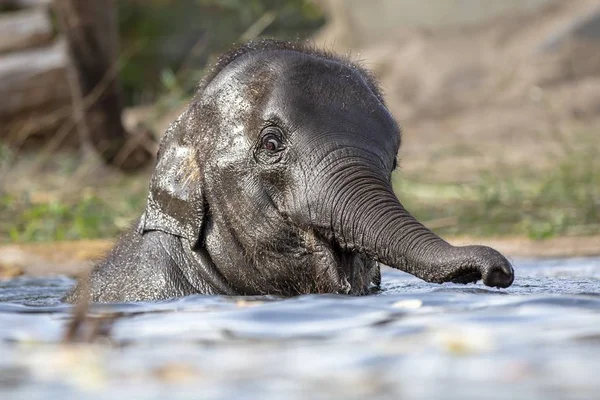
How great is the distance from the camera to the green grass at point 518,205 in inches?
418

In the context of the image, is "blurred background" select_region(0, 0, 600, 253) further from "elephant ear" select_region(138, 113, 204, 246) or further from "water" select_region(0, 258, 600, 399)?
"water" select_region(0, 258, 600, 399)

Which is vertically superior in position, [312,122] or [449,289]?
[312,122]

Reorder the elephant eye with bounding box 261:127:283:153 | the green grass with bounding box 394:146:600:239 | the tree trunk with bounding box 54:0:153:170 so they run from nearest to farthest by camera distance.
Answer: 1. the elephant eye with bounding box 261:127:283:153
2. the green grass with bounding box 394:146:600:239
3. the tree trunk with bounding box 54:0:153:170

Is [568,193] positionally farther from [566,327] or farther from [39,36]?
[39,36]

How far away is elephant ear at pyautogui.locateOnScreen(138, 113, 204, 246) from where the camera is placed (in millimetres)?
5566

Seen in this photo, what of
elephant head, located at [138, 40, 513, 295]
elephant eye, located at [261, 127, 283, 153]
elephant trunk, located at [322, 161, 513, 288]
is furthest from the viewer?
elephant eye, located at [261, 127, 283, 153]

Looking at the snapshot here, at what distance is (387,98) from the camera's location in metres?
20.6

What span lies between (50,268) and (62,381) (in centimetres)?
654

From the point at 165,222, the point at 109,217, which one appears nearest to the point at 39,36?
the point at 109,217

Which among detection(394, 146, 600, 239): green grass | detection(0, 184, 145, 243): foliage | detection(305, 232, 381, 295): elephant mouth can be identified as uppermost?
detection(394, 146, 600, 239): green grass

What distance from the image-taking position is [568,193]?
1166 centimetres

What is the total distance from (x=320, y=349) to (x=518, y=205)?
837cm

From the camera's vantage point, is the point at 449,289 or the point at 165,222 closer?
the point at 449,289

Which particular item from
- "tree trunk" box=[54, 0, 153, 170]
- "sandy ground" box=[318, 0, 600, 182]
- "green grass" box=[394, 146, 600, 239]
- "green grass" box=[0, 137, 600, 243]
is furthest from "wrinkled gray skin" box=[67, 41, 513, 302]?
"sandy ground" box=[318, 0, 600, 182]
